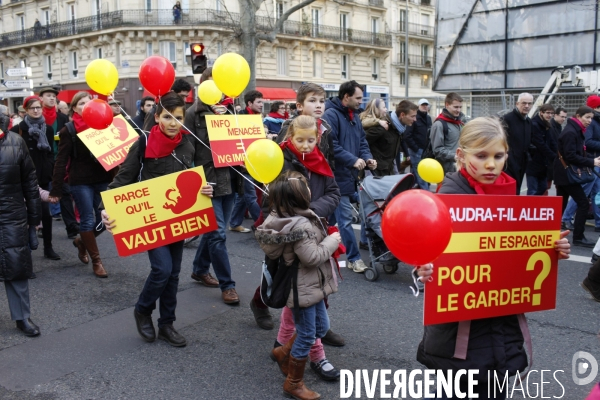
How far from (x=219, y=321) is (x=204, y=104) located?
1963 millimetres

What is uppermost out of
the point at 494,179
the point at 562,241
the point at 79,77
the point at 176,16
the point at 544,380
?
the point at 176,16

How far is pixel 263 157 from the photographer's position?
11.9 feet

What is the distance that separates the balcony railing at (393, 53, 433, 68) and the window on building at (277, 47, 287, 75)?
1194 centimetres

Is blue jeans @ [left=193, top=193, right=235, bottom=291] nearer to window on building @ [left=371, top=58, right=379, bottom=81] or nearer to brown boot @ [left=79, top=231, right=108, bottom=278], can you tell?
brown boot @ [left=79, top=231, right=108, bottom=278]

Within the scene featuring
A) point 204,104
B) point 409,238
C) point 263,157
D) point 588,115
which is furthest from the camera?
point 588,115

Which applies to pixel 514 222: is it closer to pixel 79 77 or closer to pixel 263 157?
pixel 263 157

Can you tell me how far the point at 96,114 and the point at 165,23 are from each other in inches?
1357

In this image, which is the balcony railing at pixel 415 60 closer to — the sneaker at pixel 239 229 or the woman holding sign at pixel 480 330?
the sneaker at pixel 239 229

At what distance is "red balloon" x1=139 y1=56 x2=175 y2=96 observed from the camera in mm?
4688

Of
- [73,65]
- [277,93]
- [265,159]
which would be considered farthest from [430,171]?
[73,65]

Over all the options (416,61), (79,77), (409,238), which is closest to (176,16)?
(79,77)

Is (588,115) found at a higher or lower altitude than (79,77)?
lower

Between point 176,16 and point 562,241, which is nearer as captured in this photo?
point 562,241

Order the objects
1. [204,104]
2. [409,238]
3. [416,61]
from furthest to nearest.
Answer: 1. [416,61]
2. [204,104]
3. [409,238]
